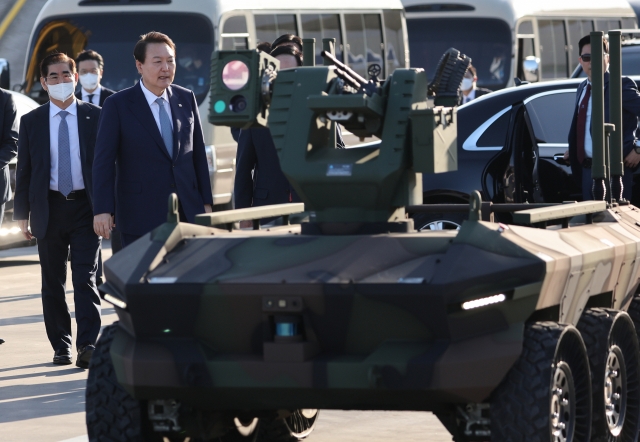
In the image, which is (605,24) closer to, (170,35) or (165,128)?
(170,35)

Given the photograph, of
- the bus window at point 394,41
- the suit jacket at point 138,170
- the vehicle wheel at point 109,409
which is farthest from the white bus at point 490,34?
the vehicle wheel at point 109,409

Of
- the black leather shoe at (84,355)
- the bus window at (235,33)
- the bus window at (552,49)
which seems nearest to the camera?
the black leather shoe at (84,355)

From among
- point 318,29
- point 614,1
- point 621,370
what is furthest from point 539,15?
point 621,370

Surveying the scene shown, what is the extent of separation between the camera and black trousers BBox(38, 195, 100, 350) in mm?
→ 9391

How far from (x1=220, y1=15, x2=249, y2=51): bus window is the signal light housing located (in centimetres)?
1104

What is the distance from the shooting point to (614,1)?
2600 centimetres

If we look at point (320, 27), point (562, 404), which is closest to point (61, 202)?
point (562, 404)

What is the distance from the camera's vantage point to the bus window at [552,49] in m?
23.6

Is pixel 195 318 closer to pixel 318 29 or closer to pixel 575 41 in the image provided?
pixel 318 29

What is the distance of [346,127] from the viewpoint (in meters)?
6.42

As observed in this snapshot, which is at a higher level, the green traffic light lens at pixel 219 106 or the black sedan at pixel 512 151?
the green traffic light lens at pixel 219 106

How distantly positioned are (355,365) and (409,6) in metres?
17.9

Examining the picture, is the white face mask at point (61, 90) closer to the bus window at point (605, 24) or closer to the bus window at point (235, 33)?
the bus window at point (235, 33)

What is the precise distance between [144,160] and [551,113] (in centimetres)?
374
